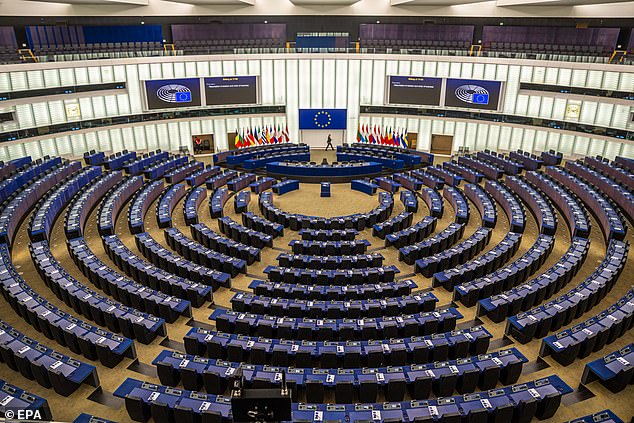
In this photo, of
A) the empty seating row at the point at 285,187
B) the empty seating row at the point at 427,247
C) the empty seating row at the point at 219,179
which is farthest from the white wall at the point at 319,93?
the empty seating row at the point at 427,247

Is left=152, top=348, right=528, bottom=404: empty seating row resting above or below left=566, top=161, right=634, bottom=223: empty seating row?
below

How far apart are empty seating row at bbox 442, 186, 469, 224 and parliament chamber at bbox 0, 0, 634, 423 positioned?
0.64 ft

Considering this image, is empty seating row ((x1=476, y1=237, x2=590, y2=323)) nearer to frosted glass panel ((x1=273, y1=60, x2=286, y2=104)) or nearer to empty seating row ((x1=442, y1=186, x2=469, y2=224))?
A: empty seating row ((x1=442, y1=186, x2=469, y2=224))

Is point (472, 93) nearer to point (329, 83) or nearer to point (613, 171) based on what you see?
point (329, 83)

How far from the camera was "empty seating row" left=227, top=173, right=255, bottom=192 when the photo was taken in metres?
31.6

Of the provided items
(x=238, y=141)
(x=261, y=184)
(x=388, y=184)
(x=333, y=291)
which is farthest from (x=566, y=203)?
(x=238, y=141)

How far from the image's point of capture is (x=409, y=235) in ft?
77.3

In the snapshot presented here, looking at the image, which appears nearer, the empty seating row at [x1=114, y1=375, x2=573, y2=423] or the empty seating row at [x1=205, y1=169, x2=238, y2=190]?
the empty seating row at [x1=114, y1=375, x2=573, y2=423]

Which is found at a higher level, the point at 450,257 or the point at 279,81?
the point at 279,81

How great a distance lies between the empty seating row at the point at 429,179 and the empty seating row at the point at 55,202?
22.1 metres

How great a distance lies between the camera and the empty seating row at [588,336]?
46.3ft

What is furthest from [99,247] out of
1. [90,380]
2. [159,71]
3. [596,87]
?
[596,87]

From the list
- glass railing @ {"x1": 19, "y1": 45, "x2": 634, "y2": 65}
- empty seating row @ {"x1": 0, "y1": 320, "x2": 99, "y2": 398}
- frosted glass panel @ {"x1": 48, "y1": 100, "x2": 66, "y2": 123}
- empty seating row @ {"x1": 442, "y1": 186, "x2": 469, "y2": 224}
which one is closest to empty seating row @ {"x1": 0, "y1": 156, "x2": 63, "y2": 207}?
frosted glass panel @ {"x1": 48, "y1": 100, "x2": 66, "y2": 123}

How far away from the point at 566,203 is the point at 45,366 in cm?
2516
